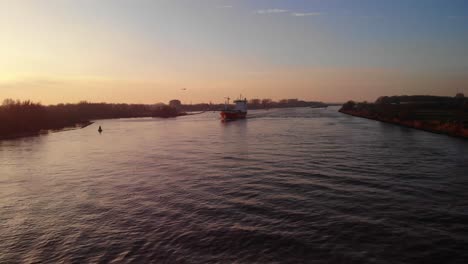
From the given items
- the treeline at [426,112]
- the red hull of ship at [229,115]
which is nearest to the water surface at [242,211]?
the treeline at [426,112]

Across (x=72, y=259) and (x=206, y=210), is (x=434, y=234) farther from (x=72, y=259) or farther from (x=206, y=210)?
(x=72, y=259)

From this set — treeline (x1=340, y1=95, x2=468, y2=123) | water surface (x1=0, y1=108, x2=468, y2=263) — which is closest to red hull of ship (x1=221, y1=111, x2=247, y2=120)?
treeline (x1=340, y1=95, x2=468, y2=123)

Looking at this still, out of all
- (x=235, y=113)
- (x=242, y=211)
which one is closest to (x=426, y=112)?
(x=235, y=113)

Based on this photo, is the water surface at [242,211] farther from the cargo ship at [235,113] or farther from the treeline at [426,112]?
the cargo ship at [235,113]

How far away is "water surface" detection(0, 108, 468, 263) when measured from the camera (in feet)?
39.3

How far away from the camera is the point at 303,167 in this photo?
2641 cm

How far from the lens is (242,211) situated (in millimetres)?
16266

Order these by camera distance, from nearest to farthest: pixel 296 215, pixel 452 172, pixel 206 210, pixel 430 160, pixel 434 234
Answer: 1. pixel 434 234
2. pixel 296 215
3. pixel 206 210
4. pixel 452 172
5. pixel 430 160

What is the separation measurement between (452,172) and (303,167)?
389 inches

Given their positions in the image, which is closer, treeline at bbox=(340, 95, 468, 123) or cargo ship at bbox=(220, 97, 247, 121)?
treeline at bbox=(340, 95, 468, 123)

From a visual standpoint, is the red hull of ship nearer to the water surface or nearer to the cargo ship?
the cargo ship

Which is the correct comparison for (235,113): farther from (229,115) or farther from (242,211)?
(242,211)

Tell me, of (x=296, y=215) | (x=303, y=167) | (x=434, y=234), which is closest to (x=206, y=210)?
(x=296, y=215)

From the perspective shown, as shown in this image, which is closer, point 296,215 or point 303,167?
point 296,215
